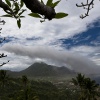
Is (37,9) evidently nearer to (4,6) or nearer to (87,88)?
(4,6)

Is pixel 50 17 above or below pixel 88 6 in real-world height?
below

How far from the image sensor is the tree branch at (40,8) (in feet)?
4.97

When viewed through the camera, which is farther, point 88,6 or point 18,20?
point 88,6

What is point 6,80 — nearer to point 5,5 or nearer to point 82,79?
point 82,79

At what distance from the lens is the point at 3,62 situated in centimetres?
1266

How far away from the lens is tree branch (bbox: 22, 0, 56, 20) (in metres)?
1.51

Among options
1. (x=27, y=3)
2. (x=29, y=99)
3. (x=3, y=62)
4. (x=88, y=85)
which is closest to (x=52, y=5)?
(x=27, y=3)

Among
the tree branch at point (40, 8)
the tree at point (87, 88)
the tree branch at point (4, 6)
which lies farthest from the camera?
the tree at point (87, 88)

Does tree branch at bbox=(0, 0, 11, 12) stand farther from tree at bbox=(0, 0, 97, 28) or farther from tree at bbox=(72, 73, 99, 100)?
tree at bbox=(72, 73, 99, 100)

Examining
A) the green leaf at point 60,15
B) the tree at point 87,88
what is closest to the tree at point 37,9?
the green leaf at point 60,15

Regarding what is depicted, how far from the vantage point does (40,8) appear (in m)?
1.59

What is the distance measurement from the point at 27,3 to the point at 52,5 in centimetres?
24

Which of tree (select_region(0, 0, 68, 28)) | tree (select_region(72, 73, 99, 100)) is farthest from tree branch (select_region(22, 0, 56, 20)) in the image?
tree (select_region(72, 73, 99, 100))

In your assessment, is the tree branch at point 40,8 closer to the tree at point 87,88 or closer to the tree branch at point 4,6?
the tree branch at point 4,6
